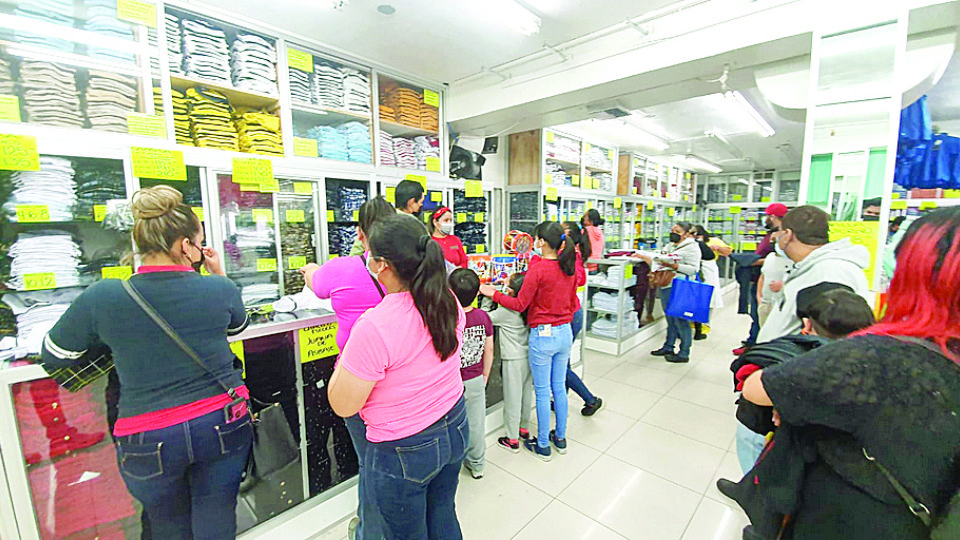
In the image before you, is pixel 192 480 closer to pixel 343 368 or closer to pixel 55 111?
pixel 343 368

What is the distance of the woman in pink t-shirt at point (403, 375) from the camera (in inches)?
45.4

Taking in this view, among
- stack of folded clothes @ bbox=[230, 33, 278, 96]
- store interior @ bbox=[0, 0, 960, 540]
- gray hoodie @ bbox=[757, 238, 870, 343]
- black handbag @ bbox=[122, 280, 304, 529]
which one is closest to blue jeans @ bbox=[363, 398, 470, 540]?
black handbag @ bbox=[122, 280, 304, 529]

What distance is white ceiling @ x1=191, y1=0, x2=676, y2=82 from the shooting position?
7.78 feet

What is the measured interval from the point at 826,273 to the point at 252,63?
12.0ft

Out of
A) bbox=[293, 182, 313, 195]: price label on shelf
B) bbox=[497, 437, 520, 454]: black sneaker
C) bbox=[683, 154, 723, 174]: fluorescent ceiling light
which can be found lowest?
bbox=[497, 437, 520, 454]: black sneaker

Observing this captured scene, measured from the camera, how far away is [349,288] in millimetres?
1675

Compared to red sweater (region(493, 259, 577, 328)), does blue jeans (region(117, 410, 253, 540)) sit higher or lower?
lower

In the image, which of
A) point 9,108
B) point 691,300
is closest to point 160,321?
point 9,108

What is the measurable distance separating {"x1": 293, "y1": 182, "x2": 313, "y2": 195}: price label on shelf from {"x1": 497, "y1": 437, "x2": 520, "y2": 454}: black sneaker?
244 centimetres

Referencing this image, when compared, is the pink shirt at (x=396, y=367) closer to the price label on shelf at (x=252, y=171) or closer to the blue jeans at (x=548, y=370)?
the blue jeans at (x=548, y=370)

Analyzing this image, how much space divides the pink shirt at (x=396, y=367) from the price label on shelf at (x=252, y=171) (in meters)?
1.96

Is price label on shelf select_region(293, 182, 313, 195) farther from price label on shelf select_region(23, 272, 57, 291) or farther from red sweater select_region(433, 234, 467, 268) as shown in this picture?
price label on shelf select_region(23, 272, 57, 291)

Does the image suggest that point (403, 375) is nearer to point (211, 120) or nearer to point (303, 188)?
point (303, 188)

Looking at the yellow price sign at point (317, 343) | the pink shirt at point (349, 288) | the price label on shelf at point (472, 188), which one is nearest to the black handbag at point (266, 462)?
the yellow price sign at point (317, 343)
